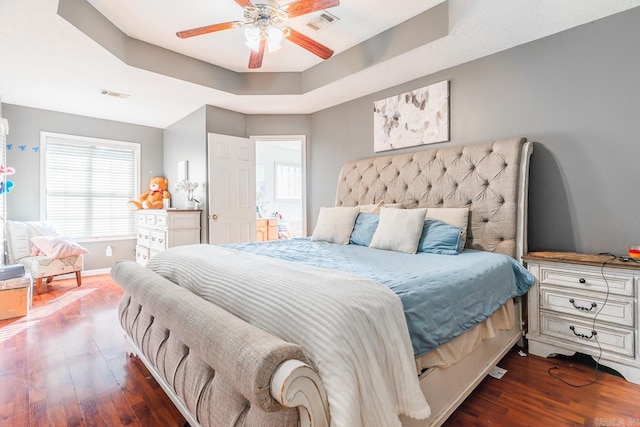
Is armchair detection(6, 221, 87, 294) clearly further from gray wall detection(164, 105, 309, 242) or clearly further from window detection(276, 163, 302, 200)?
window detection(276, 163, 302, 200)

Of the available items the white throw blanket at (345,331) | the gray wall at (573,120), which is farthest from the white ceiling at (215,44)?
the white throw blanket at (345,331)

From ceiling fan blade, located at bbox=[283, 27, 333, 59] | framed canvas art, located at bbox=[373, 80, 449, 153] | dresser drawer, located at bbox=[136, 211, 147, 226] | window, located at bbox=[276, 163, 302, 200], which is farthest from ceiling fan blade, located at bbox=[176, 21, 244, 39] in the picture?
window, located at bbox=[276, 163, 302, 200]

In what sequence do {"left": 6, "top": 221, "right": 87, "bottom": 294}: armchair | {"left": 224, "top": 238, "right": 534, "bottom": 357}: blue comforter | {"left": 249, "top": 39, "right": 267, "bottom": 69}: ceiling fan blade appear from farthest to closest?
{"left": 6, "top": 221, "right": 87, "bottom": 294}: armchair < {"left": 249, "top": 39, "right": 267, "bottom": 69}: ceiling fan blade < {"left": 224, "top": 238, "right": 534, "bottom": 357}: blue comforter

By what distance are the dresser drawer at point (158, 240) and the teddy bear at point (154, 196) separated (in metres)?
0.66

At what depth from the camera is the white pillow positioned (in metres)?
2.29

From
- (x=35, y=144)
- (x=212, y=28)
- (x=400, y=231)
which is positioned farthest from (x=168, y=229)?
(x=400, y=231)

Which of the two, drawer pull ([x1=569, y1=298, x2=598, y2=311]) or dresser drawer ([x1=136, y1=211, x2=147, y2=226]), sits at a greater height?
dresser drawer ([x1=136, y1=211, x2=147, y2=226])

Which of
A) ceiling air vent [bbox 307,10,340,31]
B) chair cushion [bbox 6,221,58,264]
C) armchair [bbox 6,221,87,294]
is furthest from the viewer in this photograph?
chair cushion [bbox 6,221,58,264]

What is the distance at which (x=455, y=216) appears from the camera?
2.48 m

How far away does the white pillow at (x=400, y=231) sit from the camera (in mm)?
2285

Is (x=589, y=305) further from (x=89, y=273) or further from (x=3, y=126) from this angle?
(x=89, y=273)

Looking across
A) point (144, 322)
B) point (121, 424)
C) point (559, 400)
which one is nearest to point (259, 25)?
point (144, 322)

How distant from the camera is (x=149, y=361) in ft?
5.57

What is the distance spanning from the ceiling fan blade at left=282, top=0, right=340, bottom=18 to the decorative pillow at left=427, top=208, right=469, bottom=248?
5.58ft
